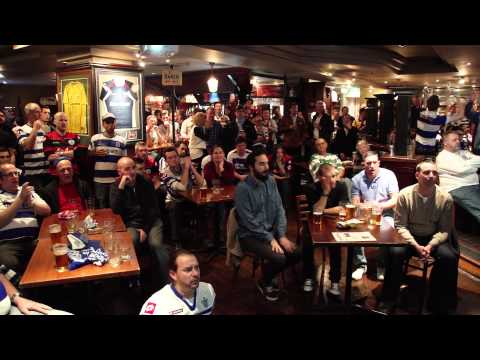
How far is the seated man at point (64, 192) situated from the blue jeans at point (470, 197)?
416cm

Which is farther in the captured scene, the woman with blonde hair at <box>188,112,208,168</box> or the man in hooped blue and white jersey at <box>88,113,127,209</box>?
the woman with blonde hair at <box>188,112,208,168</box>

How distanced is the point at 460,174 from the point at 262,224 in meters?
2.58

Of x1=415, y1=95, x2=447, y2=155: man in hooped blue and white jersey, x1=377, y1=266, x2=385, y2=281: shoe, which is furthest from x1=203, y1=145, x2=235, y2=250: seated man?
x1=415, y1=95, x2=447, y2=155: man in hooped blue and white jersey

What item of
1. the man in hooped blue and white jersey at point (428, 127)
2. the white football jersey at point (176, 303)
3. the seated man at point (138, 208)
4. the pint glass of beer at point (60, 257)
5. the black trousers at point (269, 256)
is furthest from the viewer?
the man in hooped blue and white jersey at point (428, 127)

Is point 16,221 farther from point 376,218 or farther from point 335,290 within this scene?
point 376,218

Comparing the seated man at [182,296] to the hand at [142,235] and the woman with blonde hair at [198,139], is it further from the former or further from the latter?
the woman with blonde hair at [198,139]

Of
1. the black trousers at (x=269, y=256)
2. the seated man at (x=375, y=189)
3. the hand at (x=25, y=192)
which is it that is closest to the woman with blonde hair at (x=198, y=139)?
the seated man at (x=375, y=189)

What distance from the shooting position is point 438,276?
3.29 metres

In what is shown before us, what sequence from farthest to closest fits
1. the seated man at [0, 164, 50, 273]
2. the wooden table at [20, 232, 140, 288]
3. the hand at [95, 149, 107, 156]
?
1. the hand at [95, 149, 107, 156]
2. the seated man at [0, 164, 50, 273]
3. the wooden table at [20, 232, 140, 288]

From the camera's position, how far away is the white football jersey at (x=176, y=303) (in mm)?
1940

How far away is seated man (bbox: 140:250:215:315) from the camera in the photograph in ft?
6.40

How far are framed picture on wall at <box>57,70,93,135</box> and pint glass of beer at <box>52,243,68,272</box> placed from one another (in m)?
4.66

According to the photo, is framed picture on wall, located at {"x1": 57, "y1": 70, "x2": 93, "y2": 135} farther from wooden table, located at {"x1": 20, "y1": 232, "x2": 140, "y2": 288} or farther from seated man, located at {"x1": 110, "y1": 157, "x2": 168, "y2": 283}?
wooden table, located at {"x1": 20, "y1": 232, "x2": 140, "y2": 288}
